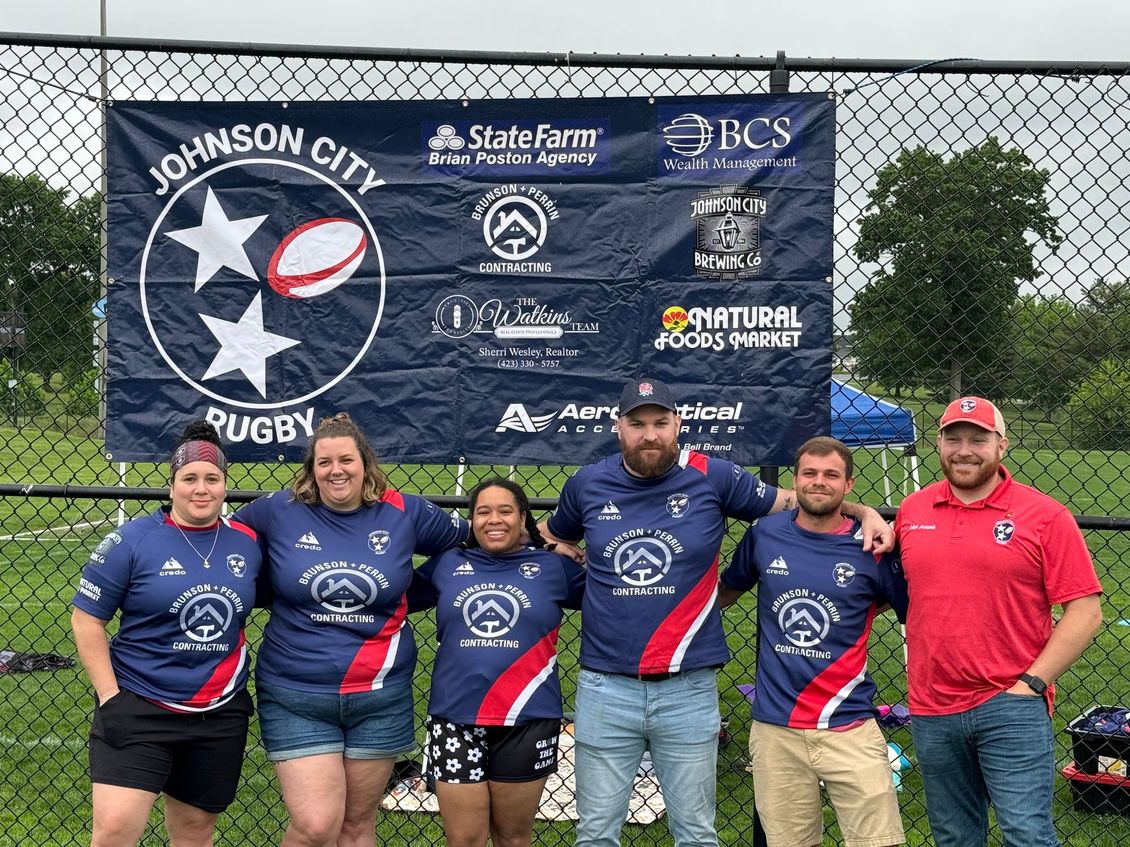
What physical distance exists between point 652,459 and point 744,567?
0.55m

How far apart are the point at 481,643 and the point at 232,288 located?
6.32 feet

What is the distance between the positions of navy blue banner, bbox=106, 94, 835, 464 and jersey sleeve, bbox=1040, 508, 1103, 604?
111cm

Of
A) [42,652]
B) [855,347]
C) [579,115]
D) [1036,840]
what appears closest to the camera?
[1036,840]

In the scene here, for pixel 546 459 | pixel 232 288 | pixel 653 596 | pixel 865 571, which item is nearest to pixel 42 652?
pixel 232 288

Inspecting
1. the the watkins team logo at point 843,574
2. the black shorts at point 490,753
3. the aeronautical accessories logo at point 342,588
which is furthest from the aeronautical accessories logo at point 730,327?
the black shorts at point 490,753

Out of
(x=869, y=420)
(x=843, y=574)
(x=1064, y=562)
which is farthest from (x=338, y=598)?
(x=869, y=420)

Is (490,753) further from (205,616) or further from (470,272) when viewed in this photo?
(470,272)

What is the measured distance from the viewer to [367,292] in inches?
188

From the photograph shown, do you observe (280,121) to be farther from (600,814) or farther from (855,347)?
(600,814)

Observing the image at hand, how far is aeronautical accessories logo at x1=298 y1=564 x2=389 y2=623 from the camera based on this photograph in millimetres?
4055

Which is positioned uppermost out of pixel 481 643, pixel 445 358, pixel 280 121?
pixel 280 121

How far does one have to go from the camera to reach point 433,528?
4.31 metres

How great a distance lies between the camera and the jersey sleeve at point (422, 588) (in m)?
4.30

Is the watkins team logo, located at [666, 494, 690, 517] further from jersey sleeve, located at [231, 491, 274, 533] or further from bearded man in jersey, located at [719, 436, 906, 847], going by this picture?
jersey sleeve, located at [231, 491, 274, 533]
